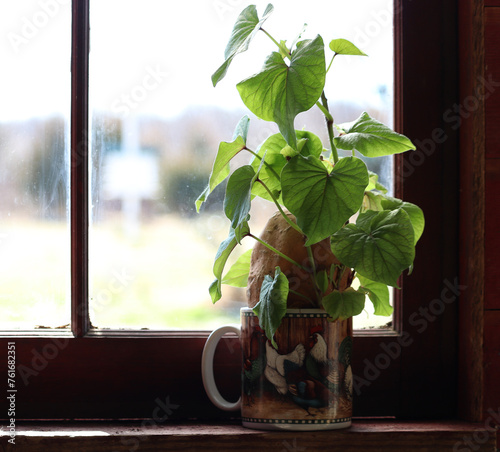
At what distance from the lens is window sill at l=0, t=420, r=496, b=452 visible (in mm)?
754

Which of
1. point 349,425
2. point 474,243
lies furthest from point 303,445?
point 474,243

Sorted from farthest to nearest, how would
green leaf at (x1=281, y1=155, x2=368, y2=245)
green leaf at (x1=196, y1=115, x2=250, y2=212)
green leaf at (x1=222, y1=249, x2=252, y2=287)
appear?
green leaf at (x1=222, y1=249, x2=252, y2=287), green leaf at (x1=196, y1=115, x2=250, y2=212), green leaf at (x1=281, y1=155, x2=368, y2=245)

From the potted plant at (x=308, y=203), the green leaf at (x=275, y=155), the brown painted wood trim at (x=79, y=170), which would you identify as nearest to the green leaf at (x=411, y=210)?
the potted plant at (x=308, y=203)

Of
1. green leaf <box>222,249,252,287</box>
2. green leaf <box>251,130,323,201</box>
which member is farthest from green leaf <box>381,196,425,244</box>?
green leaf <box>222,249,252,287</box>

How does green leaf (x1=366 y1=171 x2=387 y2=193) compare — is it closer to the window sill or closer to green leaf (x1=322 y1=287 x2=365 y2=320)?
green leaf (x1=322 y1=287 x2=365 y2=320)

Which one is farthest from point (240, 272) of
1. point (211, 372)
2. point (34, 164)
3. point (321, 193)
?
point (34, 164)

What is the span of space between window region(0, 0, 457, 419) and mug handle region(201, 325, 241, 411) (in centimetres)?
7

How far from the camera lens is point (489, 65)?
87 cm

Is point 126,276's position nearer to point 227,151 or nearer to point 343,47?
point 227,151

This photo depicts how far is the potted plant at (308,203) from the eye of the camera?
67cm

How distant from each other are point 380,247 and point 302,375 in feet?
0.65

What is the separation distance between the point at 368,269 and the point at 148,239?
413 millimetres

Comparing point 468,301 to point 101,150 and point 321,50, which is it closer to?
point 321,50

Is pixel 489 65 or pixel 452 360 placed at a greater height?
pixel 489 65
